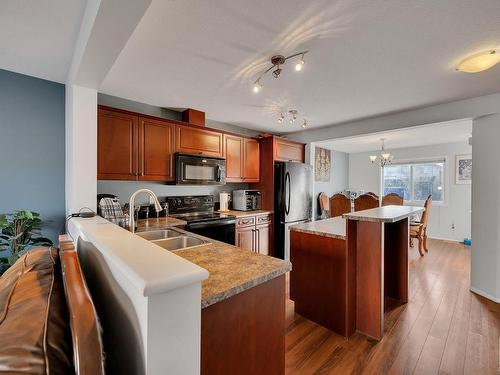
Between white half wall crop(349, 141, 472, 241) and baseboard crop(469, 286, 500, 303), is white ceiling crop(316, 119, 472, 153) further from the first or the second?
baseboard crop(469, 286, 500, 303)

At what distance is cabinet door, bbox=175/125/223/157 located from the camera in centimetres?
307

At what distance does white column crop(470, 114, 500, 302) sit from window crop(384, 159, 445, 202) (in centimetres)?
308

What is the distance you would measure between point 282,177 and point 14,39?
3191 millimetres

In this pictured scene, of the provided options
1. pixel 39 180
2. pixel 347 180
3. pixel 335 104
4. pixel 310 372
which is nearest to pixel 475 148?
pixel 335 104

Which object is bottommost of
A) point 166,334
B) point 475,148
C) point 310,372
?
point 310,372

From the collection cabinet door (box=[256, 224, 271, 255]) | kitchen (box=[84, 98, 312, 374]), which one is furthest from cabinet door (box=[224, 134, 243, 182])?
cabinet door (box=[256, 224, 271, 255])

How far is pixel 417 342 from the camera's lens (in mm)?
1854

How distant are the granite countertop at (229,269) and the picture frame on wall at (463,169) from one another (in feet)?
19.1

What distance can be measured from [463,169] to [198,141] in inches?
220

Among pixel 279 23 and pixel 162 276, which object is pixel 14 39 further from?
pixel 162 276

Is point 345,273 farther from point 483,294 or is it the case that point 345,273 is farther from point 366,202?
point 366,202

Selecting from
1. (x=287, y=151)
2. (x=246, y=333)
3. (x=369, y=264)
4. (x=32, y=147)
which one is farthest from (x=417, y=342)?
(x=32, y=147)

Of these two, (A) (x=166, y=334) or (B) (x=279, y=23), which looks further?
(B) (x=279, y=23)

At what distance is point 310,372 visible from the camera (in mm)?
1569
